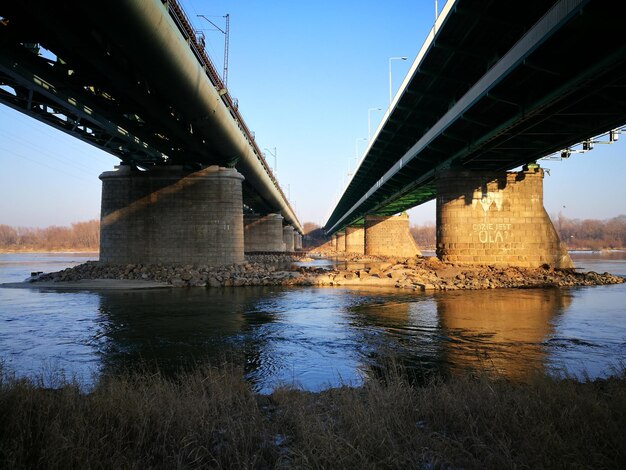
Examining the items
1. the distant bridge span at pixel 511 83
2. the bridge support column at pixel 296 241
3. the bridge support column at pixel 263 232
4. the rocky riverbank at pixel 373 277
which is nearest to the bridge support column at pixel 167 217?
the rocky riverbank at pixel 373 277

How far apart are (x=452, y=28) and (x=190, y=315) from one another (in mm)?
15246

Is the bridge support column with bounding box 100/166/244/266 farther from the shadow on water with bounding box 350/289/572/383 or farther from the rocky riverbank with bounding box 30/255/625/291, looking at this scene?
the shadow on water with bounding box 350/289/572/383

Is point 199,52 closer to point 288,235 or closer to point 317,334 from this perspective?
point 317,334

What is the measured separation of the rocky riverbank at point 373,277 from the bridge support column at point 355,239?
7596 centimetres

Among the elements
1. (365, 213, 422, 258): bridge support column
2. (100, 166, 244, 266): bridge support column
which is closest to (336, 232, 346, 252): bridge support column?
(365, 213, 422, 258): bridge support column

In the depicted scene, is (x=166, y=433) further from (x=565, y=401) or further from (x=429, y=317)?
(x=429, y=317)

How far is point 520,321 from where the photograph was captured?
45.1ft

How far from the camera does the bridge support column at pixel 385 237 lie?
6919 cm

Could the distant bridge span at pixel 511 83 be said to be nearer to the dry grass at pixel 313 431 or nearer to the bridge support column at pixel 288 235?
the dry grass at pixel 313 431

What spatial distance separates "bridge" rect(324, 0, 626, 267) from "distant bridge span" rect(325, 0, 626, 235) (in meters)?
0.05

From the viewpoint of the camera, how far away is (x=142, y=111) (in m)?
20.7

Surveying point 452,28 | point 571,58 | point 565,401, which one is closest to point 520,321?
point 571,58

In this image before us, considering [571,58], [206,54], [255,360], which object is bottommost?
[255,360]

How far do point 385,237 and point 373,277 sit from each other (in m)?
44.1
